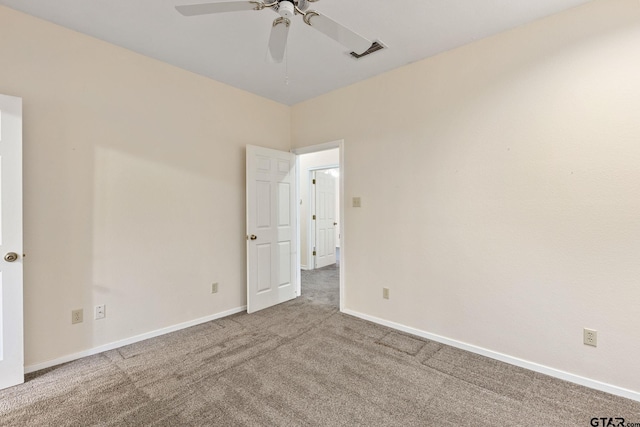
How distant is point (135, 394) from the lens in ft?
6.30

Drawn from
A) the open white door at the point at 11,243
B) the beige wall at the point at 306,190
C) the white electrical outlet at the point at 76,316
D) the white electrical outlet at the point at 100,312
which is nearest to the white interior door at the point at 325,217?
the beige wall at the point at 306,190

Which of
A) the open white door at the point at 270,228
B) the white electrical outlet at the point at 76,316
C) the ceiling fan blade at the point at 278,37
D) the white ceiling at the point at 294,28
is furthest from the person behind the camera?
the open white door at the point at 270,228

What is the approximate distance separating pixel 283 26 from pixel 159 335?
9.48 feet

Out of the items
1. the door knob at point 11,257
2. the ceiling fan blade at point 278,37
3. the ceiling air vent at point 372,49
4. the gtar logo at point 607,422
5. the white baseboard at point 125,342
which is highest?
the ceiling air vent at point 372,49

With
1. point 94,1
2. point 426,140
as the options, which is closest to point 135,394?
point 94,1

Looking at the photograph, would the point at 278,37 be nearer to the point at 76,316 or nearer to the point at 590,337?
the point at 76,316

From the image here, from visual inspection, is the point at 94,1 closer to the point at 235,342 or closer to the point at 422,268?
the point at 235,342

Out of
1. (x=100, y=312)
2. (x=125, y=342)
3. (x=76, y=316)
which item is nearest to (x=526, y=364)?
(x=125, y=342)

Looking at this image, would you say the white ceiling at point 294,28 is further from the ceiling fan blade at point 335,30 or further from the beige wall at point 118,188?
the ceiling fan blade at point 335,30

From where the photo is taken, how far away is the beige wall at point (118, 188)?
218 cm

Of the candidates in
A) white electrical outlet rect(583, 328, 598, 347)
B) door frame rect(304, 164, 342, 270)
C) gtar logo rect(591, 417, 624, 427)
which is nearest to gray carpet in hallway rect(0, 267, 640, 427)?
gtar logo rect(591, 417, 624, 427)

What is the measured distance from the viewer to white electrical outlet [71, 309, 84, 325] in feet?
7.67

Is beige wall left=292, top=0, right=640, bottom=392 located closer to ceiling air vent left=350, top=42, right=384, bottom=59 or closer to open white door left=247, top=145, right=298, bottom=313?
ceiling air vent left=350, top=42, right=384, bottom=59

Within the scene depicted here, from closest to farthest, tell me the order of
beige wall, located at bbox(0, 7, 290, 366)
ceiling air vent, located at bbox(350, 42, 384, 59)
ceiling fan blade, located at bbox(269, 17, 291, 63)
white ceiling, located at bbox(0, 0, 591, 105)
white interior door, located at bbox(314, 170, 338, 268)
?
1. ceiling fan blade, located at bbox(269, 17, 291, 63)
2. white ceiling, located at bbox(0, 0, 591, 105)
3. beige wall, located at bbox(0, 7, 290, 366)
4. ceiling air vent, located at bbox(350, 42, 384, 59)
5. white interior door, located at bbox(314, 170, 338, 268)
